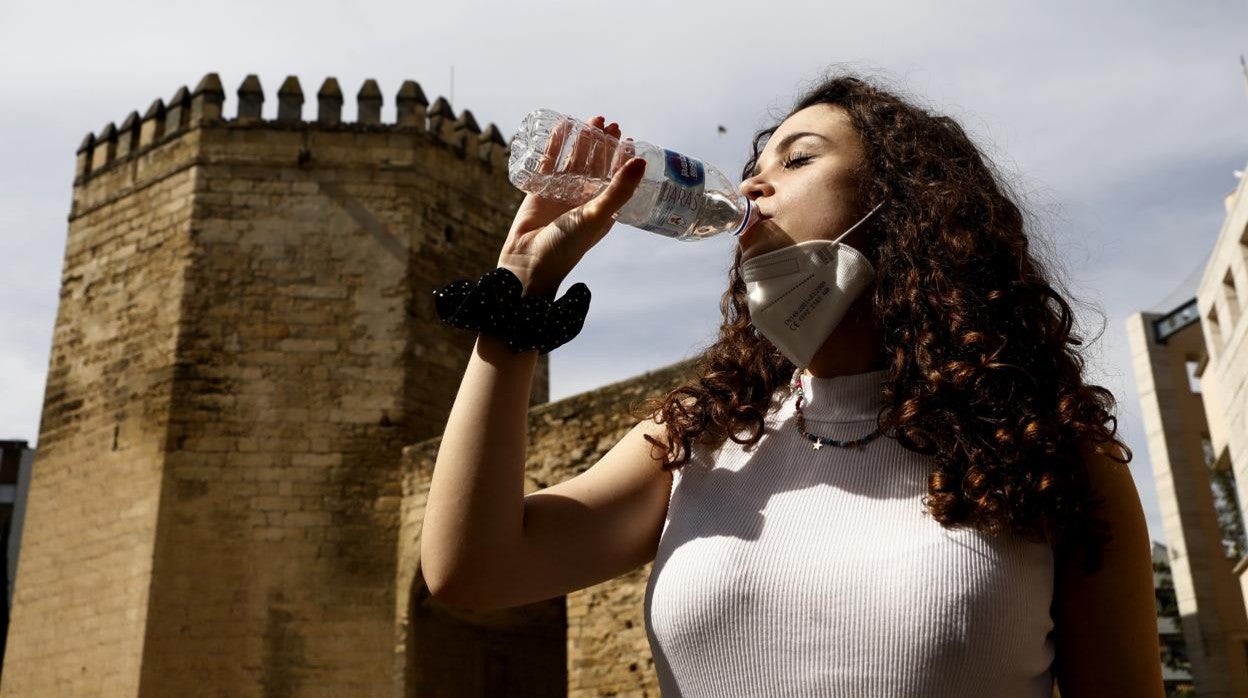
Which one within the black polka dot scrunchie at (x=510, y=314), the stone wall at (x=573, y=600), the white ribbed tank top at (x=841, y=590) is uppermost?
the stone wall at (x=573, y=600)

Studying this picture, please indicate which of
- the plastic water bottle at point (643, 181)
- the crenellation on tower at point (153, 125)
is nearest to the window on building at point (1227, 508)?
the crenellation on tower at point (153, 125)

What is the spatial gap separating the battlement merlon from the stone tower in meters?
0.03

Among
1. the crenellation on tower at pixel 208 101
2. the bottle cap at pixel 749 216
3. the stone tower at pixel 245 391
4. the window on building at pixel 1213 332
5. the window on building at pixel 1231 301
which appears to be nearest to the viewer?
the bottle cap at pixel 749 216

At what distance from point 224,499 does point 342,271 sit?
8.29ft

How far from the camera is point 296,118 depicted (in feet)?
40.2

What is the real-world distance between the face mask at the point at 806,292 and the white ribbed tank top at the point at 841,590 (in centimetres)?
14

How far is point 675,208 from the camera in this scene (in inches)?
78.8

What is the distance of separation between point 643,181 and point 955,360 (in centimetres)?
64

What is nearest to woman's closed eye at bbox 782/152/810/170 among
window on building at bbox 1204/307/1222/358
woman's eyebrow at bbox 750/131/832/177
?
woman's eyebrow at bbox 750/131/832/177

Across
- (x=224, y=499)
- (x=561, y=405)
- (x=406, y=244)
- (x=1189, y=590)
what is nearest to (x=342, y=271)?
(x=406, y=244)

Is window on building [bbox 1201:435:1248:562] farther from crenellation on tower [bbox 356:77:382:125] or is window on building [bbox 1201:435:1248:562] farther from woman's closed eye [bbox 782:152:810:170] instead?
woman's closed eye [bbox 782:152:810:170]

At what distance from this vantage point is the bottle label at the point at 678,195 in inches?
78.2

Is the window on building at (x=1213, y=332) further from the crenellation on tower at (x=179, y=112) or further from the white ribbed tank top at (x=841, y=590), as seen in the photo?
the white ribbed tank top at (x=841, y=590)

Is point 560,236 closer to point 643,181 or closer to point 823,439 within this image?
point 643,181
